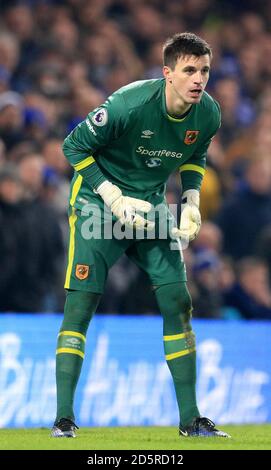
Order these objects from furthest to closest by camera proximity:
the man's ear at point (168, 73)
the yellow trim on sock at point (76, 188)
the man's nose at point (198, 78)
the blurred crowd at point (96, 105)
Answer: the blurred crowd at point (96, 105), the yellow trim on sock at point (76, 188), the man's ear at point (168, 73), the man's nose at point (198, 78)

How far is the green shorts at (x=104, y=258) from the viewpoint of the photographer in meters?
6.84

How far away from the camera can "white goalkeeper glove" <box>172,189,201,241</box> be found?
6.97 metres

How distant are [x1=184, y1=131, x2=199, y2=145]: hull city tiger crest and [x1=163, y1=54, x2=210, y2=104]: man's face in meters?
0.25

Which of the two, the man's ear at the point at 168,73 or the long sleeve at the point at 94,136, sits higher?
the man's ear at the point at 168,73

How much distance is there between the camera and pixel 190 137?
6.94 m

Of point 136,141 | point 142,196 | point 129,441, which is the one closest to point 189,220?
point 142,196

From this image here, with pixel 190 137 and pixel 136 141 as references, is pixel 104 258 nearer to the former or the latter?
pixel 136 141

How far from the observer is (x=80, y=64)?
13055mm

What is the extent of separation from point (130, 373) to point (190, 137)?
2941 mm

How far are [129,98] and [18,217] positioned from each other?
3103 millimetres

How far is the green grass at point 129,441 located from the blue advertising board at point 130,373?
1.30 m

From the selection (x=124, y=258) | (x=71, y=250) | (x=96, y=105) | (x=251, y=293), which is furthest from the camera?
(x=96, y=105)

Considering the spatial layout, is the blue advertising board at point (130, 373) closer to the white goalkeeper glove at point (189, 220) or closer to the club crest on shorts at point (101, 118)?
the white goalkeeper glove at point (189, 220)

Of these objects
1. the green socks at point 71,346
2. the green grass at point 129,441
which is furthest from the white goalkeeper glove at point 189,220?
the green grass at point 129,441
